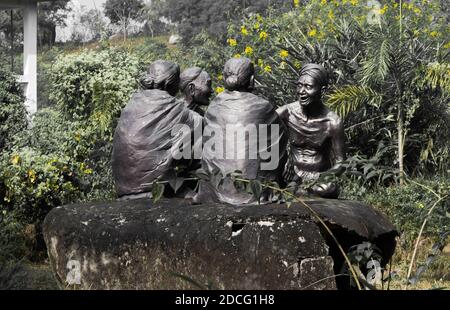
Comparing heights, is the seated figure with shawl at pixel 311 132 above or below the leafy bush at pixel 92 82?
above

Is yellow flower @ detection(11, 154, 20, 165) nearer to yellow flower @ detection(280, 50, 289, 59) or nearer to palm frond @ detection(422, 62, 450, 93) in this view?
yellow flower @ detection(280, 50, 289, 59)

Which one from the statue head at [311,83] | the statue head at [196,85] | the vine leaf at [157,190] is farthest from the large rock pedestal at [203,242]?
the vine leaf at [157,190]

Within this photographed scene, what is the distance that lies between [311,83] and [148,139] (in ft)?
4.66

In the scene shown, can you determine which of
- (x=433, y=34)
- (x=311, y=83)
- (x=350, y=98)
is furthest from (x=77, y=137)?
(x=433, y=34)

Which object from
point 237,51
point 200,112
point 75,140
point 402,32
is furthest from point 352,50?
point 200,112

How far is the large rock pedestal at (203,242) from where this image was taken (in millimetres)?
7396

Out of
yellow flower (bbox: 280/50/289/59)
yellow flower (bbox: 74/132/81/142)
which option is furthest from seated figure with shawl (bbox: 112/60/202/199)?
yellow flower (bbox: 280/50/289/59)

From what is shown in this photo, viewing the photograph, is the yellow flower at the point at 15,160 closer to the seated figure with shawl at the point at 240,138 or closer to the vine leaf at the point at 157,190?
the seated figure with shawl at the point at 240,138

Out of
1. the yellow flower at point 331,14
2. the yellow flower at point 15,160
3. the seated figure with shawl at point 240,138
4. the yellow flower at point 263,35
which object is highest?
the yellow flower at point 331,14

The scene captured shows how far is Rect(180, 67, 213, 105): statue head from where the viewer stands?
9336mm

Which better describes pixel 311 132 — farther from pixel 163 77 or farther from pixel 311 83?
pixel 163 77

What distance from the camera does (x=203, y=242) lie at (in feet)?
25.2

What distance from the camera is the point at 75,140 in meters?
12.6

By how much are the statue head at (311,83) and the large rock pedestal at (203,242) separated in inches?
38.1
